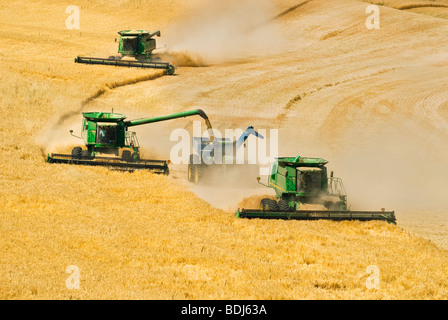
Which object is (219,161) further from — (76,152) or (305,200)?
(76,152)

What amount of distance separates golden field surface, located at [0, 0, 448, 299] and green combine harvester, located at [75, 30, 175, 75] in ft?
3.43

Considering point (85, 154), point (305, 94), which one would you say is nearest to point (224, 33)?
point (305, 94)

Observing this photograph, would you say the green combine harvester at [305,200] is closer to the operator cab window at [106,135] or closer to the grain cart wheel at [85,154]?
the operator cab window at [106,135]

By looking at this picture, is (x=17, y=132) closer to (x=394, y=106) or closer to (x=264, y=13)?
(x=394, y=106)

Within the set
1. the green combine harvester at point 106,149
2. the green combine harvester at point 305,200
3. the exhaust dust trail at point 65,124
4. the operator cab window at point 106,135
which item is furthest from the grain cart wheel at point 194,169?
the exhaust dust trail at point 65,124

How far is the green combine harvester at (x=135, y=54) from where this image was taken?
185ft

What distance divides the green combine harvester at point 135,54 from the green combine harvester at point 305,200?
3196cm

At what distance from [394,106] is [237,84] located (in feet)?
40.8

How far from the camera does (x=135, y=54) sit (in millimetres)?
58000

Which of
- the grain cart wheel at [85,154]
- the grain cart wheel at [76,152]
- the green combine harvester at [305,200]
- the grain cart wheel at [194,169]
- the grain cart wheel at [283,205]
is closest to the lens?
the green combine harvester at [305,200]

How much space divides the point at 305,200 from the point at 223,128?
60.3ft

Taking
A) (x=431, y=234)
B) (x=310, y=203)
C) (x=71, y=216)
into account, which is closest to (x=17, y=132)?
(x=71, y=216)

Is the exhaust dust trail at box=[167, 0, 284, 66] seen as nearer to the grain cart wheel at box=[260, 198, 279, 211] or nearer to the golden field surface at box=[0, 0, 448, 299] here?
the golden field surface at box=[0, 0, 448, 299]

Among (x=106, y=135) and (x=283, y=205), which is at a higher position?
(x=106, y=135)
